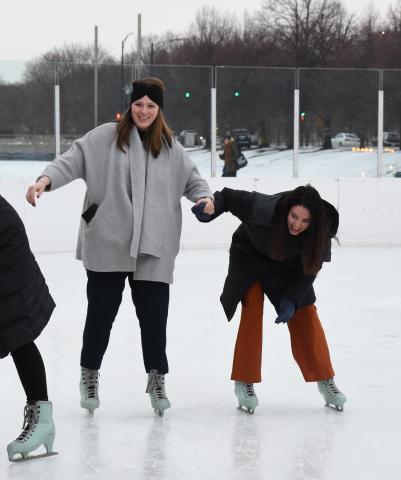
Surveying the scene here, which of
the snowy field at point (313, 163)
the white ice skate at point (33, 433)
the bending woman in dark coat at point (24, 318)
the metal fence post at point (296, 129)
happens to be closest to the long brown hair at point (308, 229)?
the bending woman in dark coat at point (24, 318)

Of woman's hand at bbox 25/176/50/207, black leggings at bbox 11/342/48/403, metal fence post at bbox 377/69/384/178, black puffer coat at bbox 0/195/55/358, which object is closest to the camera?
black puffer coat at bbox 0/195/55/358

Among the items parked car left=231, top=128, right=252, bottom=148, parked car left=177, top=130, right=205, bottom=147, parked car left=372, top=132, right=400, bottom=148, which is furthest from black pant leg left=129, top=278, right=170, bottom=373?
parked car left=372, top=132, right=400, bottom=148

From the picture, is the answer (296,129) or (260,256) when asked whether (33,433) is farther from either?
(296,129)

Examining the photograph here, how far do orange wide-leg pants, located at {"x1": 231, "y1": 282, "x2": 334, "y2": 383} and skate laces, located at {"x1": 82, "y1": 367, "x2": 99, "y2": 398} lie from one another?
1.72ft

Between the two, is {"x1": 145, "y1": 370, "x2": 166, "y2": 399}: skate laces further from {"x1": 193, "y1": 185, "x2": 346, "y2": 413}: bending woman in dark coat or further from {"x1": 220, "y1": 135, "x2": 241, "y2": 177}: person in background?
{"x1": 220, "y1": 135, "x2": 241, "y2": 177}: person in background

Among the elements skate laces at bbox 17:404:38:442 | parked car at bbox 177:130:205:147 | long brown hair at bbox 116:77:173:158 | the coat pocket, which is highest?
long brown hair at bbox 116:77:173:158

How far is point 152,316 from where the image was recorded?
382 centimetres

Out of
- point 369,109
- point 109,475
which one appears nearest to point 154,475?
point 109,475

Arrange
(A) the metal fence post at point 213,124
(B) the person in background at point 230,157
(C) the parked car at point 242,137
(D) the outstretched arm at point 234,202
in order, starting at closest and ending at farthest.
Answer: (D) the outstretched arm at point 234,202 < (B) the person in background at point 230,157 < (A) the metal fence post at point 213,124 < (C) the parked car at point 242,137

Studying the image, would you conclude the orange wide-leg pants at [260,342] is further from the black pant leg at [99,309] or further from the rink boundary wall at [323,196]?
the rink boundary wall at [323,196]

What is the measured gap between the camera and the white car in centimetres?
1237

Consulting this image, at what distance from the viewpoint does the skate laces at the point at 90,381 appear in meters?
3.88

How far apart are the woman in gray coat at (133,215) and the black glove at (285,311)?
42cm

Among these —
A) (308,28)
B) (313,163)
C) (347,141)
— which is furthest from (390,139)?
(308,28)
